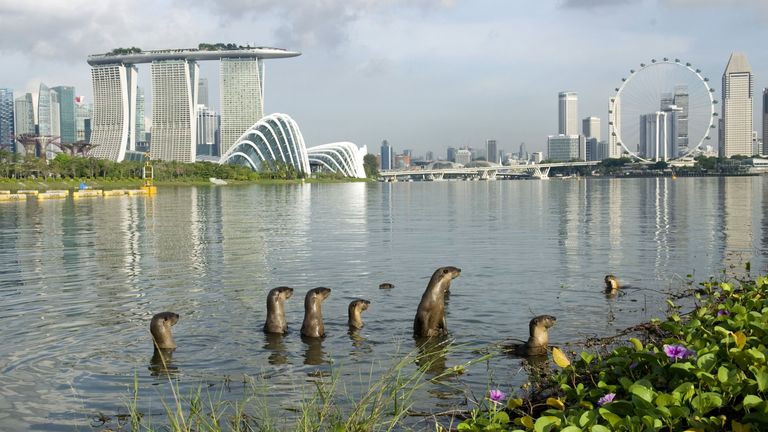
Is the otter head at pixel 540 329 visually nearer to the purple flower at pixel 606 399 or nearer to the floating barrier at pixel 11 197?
the purple flower at pixel 606 399

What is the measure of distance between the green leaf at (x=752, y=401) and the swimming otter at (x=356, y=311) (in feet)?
24.2

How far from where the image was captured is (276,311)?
11.0 m

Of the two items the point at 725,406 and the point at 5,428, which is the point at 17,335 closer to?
the point at 5,428

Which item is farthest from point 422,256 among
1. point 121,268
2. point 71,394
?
point 71,394

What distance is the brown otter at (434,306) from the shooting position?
10070 mm

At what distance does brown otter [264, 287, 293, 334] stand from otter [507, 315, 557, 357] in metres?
3.36

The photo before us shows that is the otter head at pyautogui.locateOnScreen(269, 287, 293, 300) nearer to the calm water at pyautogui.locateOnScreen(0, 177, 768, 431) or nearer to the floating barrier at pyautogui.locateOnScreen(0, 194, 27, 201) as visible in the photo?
the calm water at pyautogui.locateOnScreen(0, 177, 768, 431)

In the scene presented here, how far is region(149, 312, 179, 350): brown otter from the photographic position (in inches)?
385

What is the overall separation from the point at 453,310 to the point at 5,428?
24.1ft

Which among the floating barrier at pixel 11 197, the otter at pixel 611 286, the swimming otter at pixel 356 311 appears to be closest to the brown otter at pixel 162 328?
the swimming otter at pixel 356 311

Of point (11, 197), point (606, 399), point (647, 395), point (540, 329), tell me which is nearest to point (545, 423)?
point (606, 399)

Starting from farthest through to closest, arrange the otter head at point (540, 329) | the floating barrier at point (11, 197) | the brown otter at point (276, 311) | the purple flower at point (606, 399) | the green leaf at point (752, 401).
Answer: the floating barrier at point (11, 197) → the brown otter at point (276, 311) → the otter head at point (540, 329) → the purple flower at point (606, 399) → the green leaf at point (752, 401)

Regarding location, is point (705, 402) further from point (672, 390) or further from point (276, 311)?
point (276, 311)

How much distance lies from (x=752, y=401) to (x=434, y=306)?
6.36 metres
